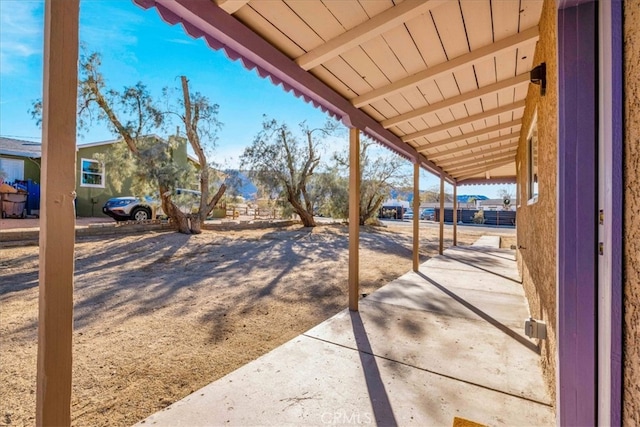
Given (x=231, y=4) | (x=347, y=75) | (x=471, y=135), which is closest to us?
(x=231, y=4)

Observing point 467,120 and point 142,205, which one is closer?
point 467,120

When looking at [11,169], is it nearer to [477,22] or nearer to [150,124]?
[150,124]

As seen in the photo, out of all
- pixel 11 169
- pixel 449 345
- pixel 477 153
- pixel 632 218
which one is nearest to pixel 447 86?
pixel 449 345

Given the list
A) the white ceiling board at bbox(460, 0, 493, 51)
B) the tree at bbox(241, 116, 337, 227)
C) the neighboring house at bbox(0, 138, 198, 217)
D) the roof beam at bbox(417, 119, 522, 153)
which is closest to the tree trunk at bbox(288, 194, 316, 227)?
the tree at bbox(241, 116, 337, 227)

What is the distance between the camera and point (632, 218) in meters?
0.88

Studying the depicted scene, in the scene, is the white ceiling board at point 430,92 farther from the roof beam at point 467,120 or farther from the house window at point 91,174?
the house window at point 91,174

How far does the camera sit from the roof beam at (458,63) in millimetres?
2397

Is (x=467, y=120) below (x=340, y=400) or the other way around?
the other way around

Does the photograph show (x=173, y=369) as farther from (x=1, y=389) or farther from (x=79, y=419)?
(x=1, y=389)

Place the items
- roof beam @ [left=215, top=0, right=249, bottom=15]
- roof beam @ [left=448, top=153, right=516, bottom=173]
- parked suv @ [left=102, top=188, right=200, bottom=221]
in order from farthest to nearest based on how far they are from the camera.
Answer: parked suv @ [left=102, top=188, right=200, bottom=221], roof beam @ [left=448, top=153, right=516, bottom=173], roof beam @ [left=215, top=0, right=249, bottom=15]

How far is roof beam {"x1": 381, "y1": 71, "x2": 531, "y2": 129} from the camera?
3.12m

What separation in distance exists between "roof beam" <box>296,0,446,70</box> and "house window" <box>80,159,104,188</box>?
615 inches

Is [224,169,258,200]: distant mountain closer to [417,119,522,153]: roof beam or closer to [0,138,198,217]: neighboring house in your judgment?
[0,138,198,217]: neighboring house

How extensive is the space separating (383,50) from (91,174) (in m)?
16.9
